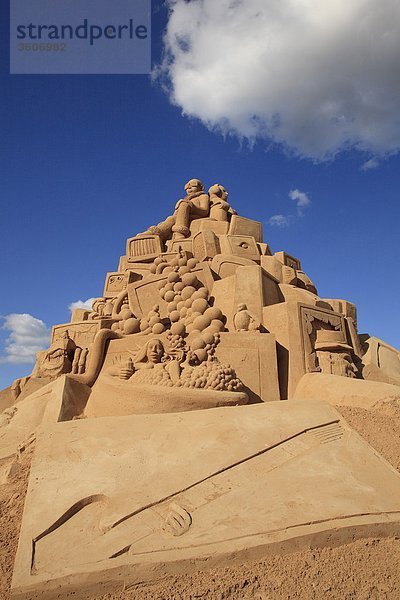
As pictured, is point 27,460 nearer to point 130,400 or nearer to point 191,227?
point 130,400

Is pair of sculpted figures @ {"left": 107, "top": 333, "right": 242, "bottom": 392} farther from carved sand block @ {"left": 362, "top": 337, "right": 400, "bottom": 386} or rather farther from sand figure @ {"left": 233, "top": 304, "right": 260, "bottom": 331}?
carved sand block @ {"left": 362, "top": 337, "right": 400, "bottom": 386}

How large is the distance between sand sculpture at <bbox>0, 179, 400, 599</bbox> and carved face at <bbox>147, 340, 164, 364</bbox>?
0.08ft

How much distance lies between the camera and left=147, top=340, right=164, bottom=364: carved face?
6.41 m

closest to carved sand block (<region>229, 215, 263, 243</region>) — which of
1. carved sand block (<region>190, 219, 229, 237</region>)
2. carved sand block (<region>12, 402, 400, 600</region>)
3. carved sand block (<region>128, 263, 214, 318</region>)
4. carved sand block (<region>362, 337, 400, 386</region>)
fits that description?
carved sand block (<region>190, 219, 229, 237</region>)

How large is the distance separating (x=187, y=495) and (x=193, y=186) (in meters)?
10.3

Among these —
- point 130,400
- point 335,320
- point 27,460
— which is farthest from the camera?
point 335,320

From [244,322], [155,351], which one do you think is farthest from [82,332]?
[244,322]

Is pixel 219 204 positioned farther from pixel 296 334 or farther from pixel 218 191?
pixel 296 334

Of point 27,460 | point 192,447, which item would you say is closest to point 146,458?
point 192,447

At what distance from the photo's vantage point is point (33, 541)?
303cm

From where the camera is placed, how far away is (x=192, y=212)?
38.7ft

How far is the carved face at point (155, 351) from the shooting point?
21.0 ft

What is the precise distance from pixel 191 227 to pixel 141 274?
2.11 m

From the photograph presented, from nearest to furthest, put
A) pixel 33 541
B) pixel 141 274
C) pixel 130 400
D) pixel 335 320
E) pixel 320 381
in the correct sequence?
1. pixel 33 541
2. pixel 130 400
3. pixel 320 381
4. pixel 335 320
5. pixel 141 274
